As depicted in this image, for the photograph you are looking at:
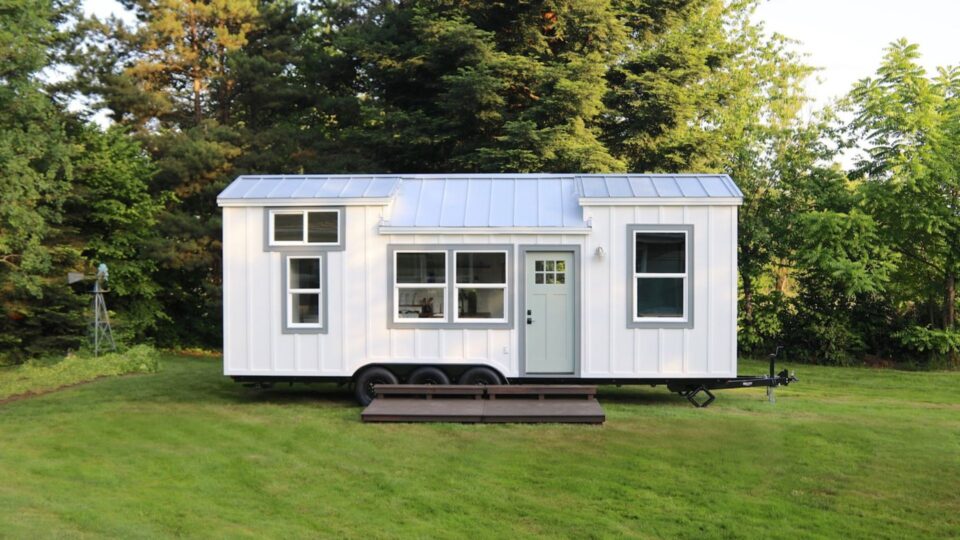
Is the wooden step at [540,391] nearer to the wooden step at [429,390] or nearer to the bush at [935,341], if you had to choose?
the wooden step at [429,390]

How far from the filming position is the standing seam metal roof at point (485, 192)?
1077 cm

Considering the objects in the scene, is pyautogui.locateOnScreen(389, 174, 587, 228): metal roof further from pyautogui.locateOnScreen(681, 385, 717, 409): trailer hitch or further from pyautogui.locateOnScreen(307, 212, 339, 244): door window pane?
pyautogui.locateOnScreen(681, 385, 717, 409): trailer hitch

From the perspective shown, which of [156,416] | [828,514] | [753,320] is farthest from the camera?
[753,320]

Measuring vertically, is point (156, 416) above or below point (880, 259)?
below

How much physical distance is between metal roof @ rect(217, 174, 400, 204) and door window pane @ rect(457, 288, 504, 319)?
5.45ft

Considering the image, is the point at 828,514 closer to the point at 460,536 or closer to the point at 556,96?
the point at 460,536

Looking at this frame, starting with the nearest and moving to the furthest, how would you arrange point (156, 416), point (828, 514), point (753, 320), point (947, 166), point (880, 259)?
point (828, 514)
point (156, 416)
point (947, 166)
point (880, 259)
point (753, 320)

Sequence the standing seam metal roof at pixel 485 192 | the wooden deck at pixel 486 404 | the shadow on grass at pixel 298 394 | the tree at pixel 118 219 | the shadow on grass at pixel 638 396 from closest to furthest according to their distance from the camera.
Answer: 1. the wooden deck at pixel 486 404
2. the standing seam metal roof at pixel 485 192
3. the shadow on grass at pixel 638 396
4. the shadow on grass at pixel 298 394
5. the tree at pixel 118 219

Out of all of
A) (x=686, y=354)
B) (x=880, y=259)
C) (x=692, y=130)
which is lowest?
(x=686, y=354)

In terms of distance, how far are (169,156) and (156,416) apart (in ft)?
39.9

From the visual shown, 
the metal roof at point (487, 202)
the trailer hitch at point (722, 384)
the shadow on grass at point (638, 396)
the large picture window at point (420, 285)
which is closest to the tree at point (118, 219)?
the metal roof at point (487, 202)

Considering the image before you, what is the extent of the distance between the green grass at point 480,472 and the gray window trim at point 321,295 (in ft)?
3.42

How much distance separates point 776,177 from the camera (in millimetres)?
18453

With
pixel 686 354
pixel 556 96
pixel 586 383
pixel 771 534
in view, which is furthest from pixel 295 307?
pixel 556 96
